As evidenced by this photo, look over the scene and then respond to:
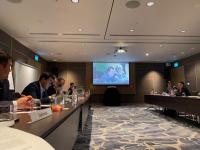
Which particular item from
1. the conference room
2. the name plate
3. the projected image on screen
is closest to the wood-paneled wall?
the conference room

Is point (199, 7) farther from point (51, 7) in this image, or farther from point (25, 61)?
point (25, 61)

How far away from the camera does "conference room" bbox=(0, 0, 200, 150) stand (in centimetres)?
167

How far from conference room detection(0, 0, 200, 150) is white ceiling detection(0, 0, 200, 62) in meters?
0.02

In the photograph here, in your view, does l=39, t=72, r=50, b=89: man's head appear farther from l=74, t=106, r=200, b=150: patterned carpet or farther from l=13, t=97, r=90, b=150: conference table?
l=13, t=97, r=90, b=150: conference table

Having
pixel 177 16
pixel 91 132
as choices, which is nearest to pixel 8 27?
pixel 91 132

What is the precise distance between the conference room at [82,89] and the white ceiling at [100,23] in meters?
0.02

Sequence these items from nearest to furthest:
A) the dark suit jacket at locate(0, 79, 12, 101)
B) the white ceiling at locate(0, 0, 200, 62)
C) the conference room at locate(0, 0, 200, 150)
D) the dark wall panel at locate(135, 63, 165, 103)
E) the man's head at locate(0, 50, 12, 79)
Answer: the conference room at locate(0, 0, 200, 150) → the man's head at locate(0, 50, 12, 79) → the dark suit jacket at locate(0, 79, 12, 101) → the white ceiling at locate(0, 0, 200, 62) → the dark wall panel at locate(135, 63, 165, 103)

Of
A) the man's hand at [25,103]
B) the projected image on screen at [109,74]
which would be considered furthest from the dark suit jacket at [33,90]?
the projected image on screen at [109,74]

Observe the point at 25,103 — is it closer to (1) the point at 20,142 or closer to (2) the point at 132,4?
(1) the point at 20,142

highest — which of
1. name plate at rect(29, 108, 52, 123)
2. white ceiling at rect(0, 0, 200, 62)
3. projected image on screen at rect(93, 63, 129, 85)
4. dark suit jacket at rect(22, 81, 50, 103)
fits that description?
white ceiling at rect(0, 0, 200, 62)

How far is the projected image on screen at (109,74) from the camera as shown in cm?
1420

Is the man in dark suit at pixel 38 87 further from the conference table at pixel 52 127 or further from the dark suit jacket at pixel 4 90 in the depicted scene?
the conference table at pixel 52 127

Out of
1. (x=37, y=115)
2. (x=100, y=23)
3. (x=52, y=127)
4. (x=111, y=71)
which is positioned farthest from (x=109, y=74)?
(x=52, y=127)

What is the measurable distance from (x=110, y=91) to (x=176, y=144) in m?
9.69
